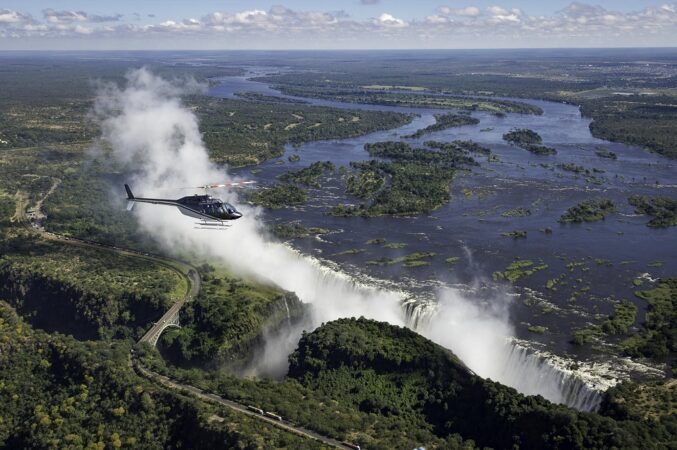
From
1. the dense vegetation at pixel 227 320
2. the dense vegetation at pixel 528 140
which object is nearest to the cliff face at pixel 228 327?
the dense vegetation at pixel 227 320

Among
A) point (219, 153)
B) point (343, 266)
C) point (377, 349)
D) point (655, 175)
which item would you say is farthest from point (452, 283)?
point (219, 153)

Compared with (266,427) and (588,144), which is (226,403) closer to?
(266,427)

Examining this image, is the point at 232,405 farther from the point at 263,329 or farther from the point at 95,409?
the point at 263,329

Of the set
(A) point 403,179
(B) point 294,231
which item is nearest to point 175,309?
(B) point 294,231

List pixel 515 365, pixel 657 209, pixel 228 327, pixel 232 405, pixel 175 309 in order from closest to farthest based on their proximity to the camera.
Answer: pixel 232 405, pixel 515 365, pixel 228 327, pixel 175 309, pixel 657 209

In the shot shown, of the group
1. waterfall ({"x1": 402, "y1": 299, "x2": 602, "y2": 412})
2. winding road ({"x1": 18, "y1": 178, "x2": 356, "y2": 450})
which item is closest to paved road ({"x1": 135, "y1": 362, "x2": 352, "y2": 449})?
winding road ({"x1": 18, "y1": 178, "x2": 356, "y2": 450})

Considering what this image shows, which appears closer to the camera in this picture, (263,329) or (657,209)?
(263,329)

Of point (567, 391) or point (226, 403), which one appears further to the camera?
point (567, 391)
